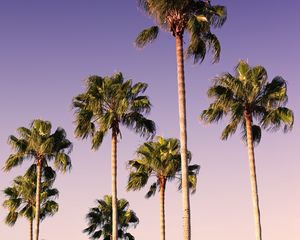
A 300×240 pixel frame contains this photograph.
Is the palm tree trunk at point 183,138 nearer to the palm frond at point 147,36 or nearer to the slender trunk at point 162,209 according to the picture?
the palm frond at point 147,36

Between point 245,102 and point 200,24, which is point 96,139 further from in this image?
point 200,24

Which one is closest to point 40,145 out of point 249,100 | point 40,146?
point 40,146

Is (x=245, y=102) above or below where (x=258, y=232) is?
above

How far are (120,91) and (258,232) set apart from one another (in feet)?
39.3

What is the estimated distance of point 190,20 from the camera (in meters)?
25.9

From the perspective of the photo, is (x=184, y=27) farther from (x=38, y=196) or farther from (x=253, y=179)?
(x=38, y=196)

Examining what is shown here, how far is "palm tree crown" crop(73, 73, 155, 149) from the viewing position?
35906 mm

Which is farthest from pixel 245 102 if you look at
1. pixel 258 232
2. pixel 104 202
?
pixel 104 202

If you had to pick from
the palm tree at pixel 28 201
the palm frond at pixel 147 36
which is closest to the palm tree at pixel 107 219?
the palm tree at pixel 28 201

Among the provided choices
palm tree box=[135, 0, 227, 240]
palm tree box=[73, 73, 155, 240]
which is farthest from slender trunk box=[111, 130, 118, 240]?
palm tree box=[135, 0, 227, 240]

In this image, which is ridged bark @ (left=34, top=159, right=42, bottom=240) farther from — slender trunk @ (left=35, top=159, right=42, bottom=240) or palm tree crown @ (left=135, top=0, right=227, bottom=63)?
palm tree crown @ (left=135, top=0, right=227, bottom=63)

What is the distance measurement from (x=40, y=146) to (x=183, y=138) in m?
19.9

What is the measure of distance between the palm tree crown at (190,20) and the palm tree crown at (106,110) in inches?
353

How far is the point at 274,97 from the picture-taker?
3428cm
